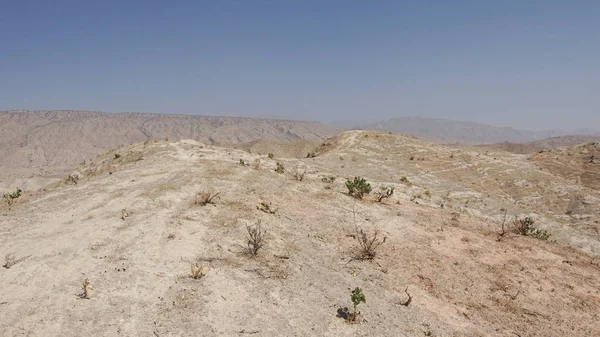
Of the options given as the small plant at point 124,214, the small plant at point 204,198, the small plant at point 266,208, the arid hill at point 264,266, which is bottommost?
the arid hill at point 264,266

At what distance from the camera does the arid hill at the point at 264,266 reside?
700 centimetres

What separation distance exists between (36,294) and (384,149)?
115 ft

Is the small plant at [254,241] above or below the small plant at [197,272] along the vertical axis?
above

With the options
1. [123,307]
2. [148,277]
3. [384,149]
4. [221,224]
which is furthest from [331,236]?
[384,149]

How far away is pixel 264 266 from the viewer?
348 inches

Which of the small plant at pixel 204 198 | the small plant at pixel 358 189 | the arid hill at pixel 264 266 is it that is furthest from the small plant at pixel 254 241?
the small plant at pixel 358 189

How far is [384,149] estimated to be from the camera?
128 feet

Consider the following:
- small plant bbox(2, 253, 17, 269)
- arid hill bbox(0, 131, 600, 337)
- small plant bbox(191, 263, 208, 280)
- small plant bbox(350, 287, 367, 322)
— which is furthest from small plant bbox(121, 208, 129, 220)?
small plant bbox(350, 287, 367, 322)

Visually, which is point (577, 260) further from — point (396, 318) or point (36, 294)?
point (36, 294)

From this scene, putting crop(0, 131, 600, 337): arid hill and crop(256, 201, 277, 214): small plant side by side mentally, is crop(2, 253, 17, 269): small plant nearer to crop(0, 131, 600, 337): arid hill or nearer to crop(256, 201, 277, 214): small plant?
crop(0, 131, 600, 337): arid hill

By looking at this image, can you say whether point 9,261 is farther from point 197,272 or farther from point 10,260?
point 197,272

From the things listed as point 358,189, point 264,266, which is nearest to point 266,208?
point 264,266

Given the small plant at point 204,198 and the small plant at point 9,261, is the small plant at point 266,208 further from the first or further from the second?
the small plant at point 9,261

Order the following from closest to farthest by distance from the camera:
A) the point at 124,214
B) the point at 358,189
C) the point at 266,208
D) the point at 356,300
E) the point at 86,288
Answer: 1. the point at 86,288
2. the point at 356,300
3. the point at 124,214
4. the point at 266,208
5. the point at 358,189
